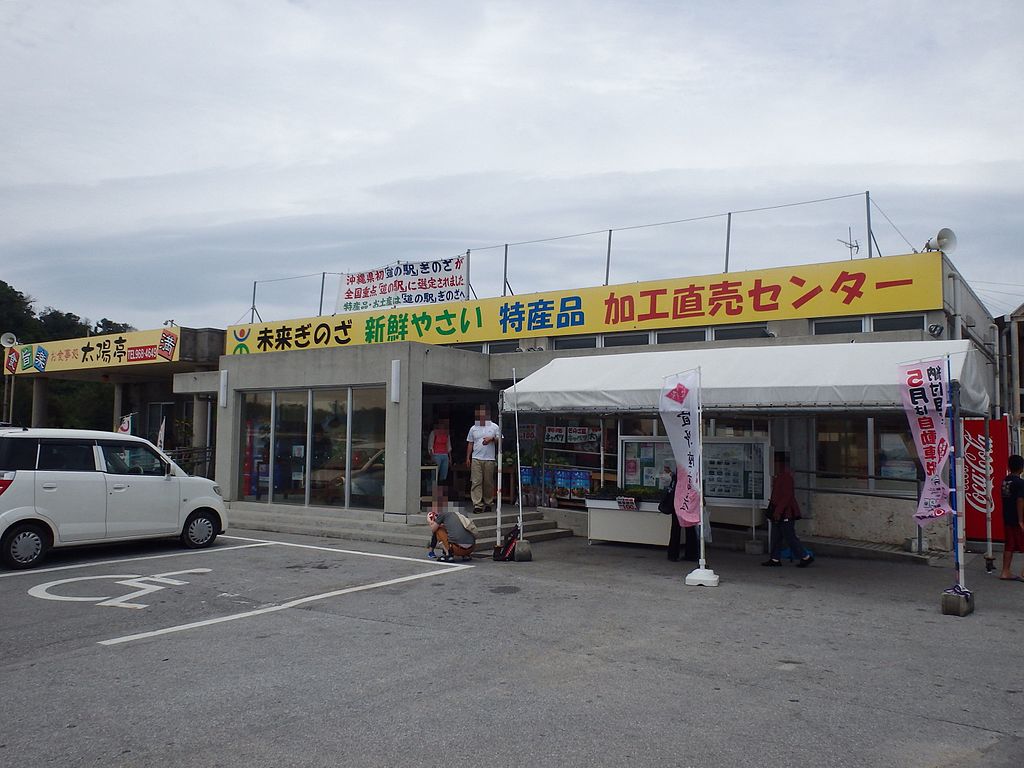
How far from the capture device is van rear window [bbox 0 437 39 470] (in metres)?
9.97

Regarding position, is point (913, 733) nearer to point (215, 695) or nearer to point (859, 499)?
point (215, 695)

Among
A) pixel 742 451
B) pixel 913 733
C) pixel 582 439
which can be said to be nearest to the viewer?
pixel 913 733

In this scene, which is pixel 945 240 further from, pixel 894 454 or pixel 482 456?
pixel 482 456

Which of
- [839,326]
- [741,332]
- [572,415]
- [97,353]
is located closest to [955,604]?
[839,326]

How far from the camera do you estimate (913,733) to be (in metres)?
4.71

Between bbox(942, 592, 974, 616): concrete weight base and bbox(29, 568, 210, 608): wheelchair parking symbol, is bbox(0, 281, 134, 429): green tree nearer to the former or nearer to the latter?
bbox(29, 568, 210, 608): wheelchair parking symbol

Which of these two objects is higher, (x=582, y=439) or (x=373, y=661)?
(x=582, y=439)

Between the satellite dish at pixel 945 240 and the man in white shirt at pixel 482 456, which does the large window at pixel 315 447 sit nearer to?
the man in white shirt at pixel 482 456

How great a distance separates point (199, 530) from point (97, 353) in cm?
1520

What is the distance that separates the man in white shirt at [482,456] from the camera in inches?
537

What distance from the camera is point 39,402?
28328mm

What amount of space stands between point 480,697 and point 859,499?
30.9 ft

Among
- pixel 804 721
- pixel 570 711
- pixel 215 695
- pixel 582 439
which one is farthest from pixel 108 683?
pixel 582 439

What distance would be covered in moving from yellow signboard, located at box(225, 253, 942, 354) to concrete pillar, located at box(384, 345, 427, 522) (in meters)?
4.25
